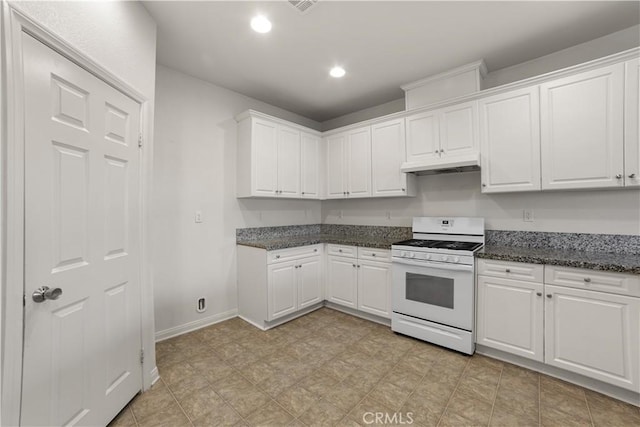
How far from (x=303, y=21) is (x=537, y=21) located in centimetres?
183

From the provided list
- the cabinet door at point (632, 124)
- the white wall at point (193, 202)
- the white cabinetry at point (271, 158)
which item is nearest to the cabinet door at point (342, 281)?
the white cabinetry at point (271, 158)

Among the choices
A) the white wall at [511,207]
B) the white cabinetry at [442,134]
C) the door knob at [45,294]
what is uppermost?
the white cabinetry at [442,134]

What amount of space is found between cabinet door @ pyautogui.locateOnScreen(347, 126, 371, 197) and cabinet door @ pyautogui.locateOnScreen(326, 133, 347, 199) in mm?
98

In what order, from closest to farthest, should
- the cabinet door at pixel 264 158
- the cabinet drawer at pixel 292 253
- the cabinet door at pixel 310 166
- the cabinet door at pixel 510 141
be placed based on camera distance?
the cabinet door at pixel 510 141
the cabinet drawer at pixel 292 253
the cabinet door at pixel 264 158
the cabinet door at pixel 310 166

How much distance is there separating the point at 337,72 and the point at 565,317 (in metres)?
2.94

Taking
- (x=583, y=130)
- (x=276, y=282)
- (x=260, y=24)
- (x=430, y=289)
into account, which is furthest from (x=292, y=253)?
(x=583, y=130)

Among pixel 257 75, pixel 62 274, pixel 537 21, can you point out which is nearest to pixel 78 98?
pixel 62 274

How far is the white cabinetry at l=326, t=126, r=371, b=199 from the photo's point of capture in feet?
11.4

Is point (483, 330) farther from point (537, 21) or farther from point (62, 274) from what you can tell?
point (62, 274)

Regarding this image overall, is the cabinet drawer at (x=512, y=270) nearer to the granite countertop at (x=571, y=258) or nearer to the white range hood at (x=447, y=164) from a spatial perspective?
the granite countertop at (x=571, y=258)

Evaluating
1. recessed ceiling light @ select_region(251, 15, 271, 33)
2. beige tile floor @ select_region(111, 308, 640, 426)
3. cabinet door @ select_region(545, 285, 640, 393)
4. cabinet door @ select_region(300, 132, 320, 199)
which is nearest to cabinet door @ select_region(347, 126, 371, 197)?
cabinet door @ select_region(300, 132, 320, 199)

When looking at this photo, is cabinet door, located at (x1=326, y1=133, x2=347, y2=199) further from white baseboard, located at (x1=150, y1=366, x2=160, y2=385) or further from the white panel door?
white baseboard, located at (x1=150, y1=366, x2=160, y2=385)

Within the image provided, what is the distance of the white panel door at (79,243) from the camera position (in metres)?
1.18

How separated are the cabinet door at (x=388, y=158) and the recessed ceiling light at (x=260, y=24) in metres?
1.69
